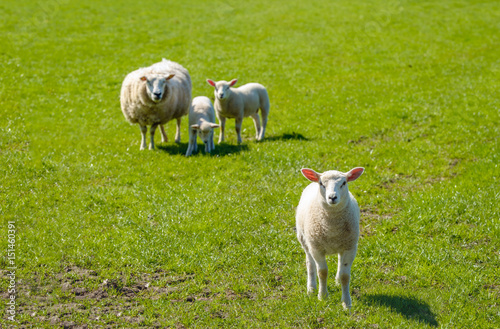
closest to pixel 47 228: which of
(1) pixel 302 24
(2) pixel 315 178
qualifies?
(2) pixel 315 178

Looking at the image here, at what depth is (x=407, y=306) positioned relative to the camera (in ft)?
22.1

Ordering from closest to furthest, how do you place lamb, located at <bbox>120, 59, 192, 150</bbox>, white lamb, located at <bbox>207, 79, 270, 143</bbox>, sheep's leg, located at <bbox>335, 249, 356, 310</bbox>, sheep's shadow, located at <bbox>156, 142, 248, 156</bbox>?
1. sheep's leg, located at <bbox>335, 249, 356, 310</bbox>
2. sheep's shadow, located at <bbox>156, 142, 248, 156</bbox>
3. lamb, located at <bbox>120, 59, 192, 150</bbox>
4. white lamb, located at <bbox>207, 79, 270, 143</bbox>

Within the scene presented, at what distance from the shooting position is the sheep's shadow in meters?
13.4

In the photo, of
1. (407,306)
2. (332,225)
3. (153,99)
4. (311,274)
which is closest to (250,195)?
(311,274)

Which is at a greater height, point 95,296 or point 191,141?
point 191,141

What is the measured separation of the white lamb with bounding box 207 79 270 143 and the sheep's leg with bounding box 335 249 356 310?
25.9 ft

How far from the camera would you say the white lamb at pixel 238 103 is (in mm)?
13766

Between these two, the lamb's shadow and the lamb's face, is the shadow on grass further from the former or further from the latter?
the lamb's shadow

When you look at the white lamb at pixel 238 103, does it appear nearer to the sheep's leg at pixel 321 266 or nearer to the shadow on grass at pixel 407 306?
the sheep's leg at pixel 321 266

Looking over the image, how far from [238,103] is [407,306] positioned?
8.67m

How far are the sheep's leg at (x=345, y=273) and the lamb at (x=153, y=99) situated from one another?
8224 mm

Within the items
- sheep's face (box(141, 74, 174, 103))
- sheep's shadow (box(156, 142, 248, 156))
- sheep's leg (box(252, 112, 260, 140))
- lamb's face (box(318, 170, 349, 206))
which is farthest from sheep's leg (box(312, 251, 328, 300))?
sheep's leg (box(252, 112, 260, 140))

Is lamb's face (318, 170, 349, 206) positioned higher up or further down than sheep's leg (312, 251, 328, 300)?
higher up

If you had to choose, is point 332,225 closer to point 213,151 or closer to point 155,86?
point 213,151
